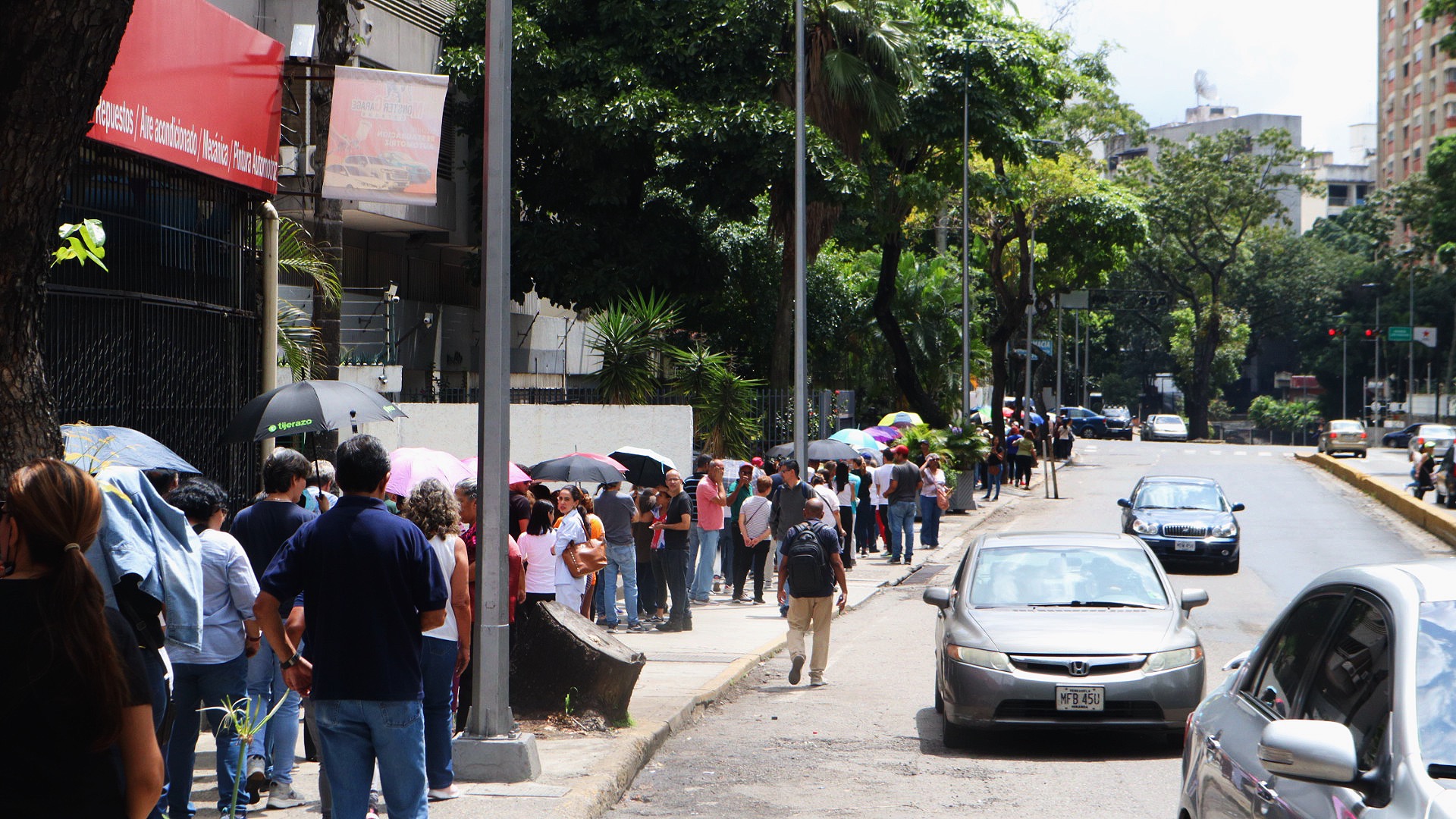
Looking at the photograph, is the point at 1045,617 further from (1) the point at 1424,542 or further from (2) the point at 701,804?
(1) the point at 1424,542

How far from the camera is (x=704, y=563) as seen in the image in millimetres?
18406

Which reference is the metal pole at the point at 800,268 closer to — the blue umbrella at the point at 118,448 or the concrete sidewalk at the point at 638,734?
the concrete sidewalk at the point at 638,734

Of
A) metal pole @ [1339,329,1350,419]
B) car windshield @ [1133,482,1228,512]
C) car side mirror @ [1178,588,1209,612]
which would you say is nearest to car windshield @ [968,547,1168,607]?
car side mirror @ [1178,588,1209,612]

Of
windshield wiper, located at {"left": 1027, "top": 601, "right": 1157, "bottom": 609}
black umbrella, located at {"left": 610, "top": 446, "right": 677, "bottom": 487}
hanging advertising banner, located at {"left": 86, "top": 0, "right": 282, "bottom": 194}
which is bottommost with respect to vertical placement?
windshield wiper, located at {"left": 1027, "top": 601, "right": 1157, "bottom": 609}

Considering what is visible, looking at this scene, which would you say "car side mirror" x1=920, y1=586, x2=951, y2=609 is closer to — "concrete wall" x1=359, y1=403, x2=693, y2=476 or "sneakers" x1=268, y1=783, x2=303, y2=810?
"sneakers" x1=268, y1=783, x2=303, y2=810

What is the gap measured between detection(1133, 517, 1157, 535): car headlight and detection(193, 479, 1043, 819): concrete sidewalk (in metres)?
4.78

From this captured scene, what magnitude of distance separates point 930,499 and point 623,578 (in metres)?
11.0

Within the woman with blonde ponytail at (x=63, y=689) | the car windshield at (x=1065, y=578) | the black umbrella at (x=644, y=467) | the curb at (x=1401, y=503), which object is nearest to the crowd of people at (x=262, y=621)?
the woman with blonde ponytail at (x=63, y=689)

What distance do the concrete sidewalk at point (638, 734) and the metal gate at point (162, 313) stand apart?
2.94 m

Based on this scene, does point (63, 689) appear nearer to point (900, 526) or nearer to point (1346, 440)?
point (900, 526)

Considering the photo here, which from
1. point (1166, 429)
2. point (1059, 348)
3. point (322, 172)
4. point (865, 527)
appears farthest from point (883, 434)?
Result: point (1166, 429)

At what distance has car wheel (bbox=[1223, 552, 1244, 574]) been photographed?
21594 mm

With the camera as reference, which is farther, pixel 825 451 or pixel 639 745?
pixel 825 451

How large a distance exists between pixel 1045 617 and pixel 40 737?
775cm
